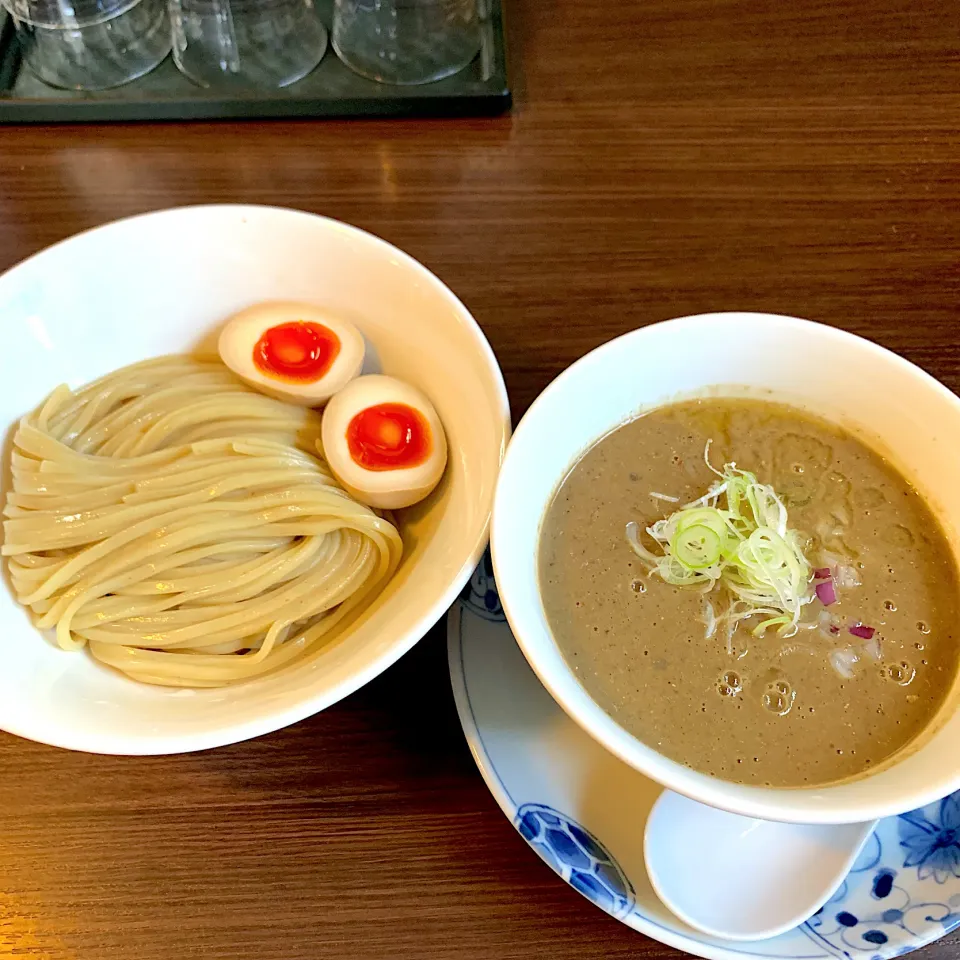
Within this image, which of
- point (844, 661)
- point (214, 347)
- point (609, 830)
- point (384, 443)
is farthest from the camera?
point (214, 347)

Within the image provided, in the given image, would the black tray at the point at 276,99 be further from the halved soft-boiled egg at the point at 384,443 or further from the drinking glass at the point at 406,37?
the halved soft-boiled egg at the point at 384,443

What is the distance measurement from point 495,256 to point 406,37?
629 mm

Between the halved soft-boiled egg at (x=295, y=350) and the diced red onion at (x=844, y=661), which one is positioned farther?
the halved soft-boiled egg at (x=295, y=350)

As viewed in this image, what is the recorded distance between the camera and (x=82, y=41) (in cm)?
191

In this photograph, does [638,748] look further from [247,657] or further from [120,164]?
[120,164]

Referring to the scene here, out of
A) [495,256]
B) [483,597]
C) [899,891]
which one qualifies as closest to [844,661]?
[899,891]

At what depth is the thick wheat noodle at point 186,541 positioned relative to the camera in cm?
115

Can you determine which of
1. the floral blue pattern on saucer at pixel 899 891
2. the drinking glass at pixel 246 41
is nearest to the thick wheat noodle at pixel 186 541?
the floral blue pattern on saucer at pixel 899 891

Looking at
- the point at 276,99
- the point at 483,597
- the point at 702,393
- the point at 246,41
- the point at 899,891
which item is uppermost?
the point at 246,41

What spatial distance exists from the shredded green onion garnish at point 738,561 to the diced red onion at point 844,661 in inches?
2.1

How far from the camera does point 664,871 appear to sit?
1.05 metres

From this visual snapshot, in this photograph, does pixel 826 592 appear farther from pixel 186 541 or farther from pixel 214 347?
pixel 214 347

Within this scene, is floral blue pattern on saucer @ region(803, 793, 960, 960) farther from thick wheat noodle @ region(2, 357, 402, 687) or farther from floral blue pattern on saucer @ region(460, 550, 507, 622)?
thick wheat noodle @ region(2, 357, 402, 687)

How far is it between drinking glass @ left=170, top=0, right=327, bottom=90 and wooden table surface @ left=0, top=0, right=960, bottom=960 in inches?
5.5
